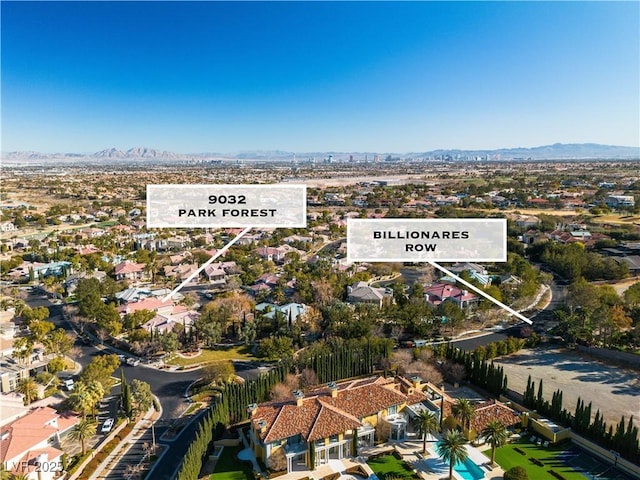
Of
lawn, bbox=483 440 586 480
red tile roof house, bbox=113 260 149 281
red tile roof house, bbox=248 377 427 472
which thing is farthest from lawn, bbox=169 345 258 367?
red tile roof house, bbox=113 260 149 281

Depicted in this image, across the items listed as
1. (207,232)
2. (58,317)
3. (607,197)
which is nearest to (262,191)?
(58,317)

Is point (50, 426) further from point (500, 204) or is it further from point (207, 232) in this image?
point (500, 204)

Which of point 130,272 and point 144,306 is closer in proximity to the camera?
point 144,306

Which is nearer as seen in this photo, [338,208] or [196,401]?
[196,401]

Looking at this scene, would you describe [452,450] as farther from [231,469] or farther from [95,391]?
[95,391]

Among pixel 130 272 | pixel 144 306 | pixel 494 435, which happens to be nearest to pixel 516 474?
pixel 494 435

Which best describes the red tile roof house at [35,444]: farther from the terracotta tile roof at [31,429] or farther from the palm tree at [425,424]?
the palm tree at [425,424]
